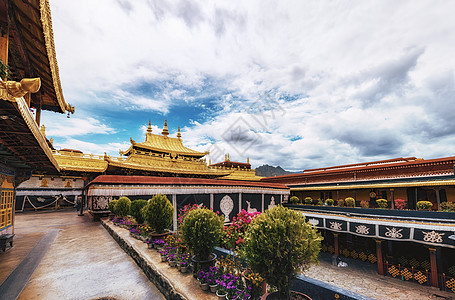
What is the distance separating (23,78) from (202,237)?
7.24 metres

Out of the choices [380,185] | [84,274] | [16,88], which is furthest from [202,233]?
[380,185]

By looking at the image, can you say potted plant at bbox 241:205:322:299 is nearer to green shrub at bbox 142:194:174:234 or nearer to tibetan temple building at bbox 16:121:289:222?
green shrub at bbox 142:194:174:234

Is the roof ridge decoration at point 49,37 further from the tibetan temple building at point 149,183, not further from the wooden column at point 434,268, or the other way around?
the wooden column at point 434,268

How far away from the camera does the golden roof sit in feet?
86.3

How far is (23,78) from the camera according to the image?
6.06 metres

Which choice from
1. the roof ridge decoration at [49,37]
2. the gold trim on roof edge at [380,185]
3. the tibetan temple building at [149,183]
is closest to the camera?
the roof ridge decoration at [49,37]

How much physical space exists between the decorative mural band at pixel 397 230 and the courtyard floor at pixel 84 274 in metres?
2.81

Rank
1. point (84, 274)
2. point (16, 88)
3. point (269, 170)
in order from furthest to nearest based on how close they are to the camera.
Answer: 1. point (269, 170)
2. point (84, 274)
3. point (16, 88)

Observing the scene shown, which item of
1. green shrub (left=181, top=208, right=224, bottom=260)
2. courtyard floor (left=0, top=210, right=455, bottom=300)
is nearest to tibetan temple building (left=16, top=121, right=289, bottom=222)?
courtyard floor (left=0, top=210, right=455, bottom=300)

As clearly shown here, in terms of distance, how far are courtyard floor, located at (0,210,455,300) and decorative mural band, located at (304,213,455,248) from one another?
2810 millimetres

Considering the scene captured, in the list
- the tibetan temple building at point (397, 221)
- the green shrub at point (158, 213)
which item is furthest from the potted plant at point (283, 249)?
the tibetan temple building at point (397, 221)

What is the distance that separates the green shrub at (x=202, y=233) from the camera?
5805 mm

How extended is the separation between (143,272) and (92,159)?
27308mm

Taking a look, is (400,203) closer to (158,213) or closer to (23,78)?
(158,213)
